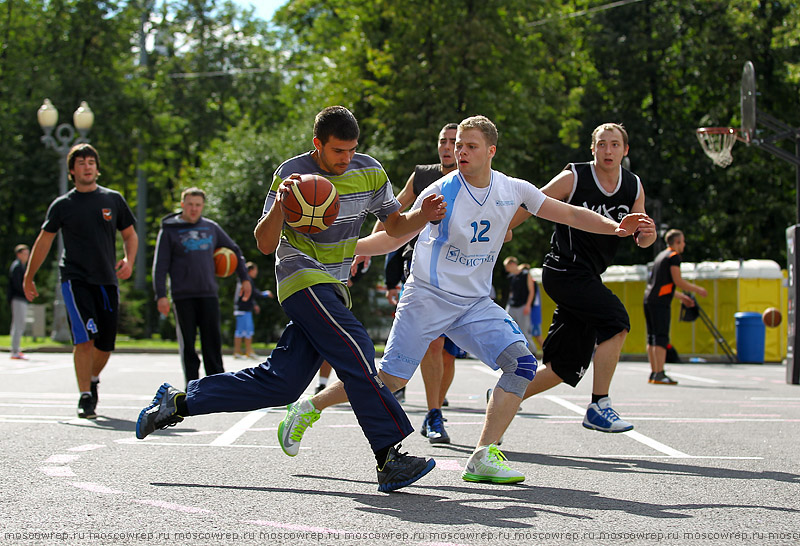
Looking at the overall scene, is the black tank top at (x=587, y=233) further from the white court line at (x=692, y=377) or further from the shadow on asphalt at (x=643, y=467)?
the white court line at (x=692, y=377)

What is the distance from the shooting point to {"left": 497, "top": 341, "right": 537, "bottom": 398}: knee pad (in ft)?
19.2

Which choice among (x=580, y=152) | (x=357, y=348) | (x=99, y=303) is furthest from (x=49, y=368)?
(x=580, y=152)

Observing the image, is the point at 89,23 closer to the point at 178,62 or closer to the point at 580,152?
the point at 178,62

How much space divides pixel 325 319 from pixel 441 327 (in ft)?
3.01

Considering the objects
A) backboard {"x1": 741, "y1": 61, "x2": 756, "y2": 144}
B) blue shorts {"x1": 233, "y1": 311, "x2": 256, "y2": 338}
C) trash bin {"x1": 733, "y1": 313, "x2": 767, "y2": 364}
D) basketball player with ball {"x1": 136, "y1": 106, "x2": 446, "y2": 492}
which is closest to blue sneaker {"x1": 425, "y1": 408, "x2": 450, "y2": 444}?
basketball player with ball {"x1": 136, "y1": 106, "x2": 446, "y2": 492}

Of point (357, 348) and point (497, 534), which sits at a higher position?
point (357, 348)

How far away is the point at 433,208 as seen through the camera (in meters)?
5.54

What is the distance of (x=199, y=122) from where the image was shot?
44156mm

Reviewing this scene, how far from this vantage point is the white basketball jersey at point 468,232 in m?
6.05

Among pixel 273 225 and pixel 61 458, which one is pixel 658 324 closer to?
pixel 61 458

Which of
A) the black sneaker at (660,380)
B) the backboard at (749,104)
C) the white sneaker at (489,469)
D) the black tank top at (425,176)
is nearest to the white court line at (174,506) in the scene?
the white sneaker at (489,469)

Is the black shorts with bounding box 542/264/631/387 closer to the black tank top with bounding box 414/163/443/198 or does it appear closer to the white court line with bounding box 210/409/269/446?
the black tank top with bounding box 414/163/443/198

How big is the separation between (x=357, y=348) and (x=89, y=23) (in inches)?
1493

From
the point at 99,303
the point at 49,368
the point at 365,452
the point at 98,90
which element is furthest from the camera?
the point at 98,90
